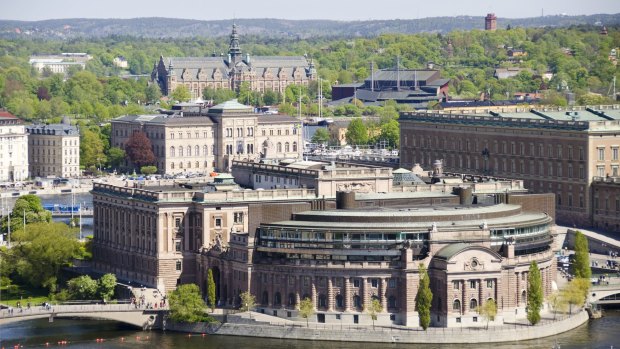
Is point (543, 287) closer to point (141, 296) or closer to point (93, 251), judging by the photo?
point (141, 296)

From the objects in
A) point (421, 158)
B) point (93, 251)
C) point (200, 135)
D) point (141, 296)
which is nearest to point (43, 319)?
point (141, 296)

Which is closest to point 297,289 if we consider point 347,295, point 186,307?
point 347,295

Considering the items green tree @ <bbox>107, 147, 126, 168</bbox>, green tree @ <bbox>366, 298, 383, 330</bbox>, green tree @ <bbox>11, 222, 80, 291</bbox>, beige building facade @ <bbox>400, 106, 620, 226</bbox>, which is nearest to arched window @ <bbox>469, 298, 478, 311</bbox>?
green tree @ <bbox>366, 298, 383, 330</bbox>

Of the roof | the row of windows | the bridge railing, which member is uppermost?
the row of windows

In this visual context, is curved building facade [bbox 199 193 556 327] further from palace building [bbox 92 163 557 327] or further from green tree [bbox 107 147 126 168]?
green tree [bbox 107 147 126 168]

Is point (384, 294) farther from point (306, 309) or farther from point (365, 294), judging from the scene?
point (306, 309)

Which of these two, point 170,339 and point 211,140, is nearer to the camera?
point 170,339
